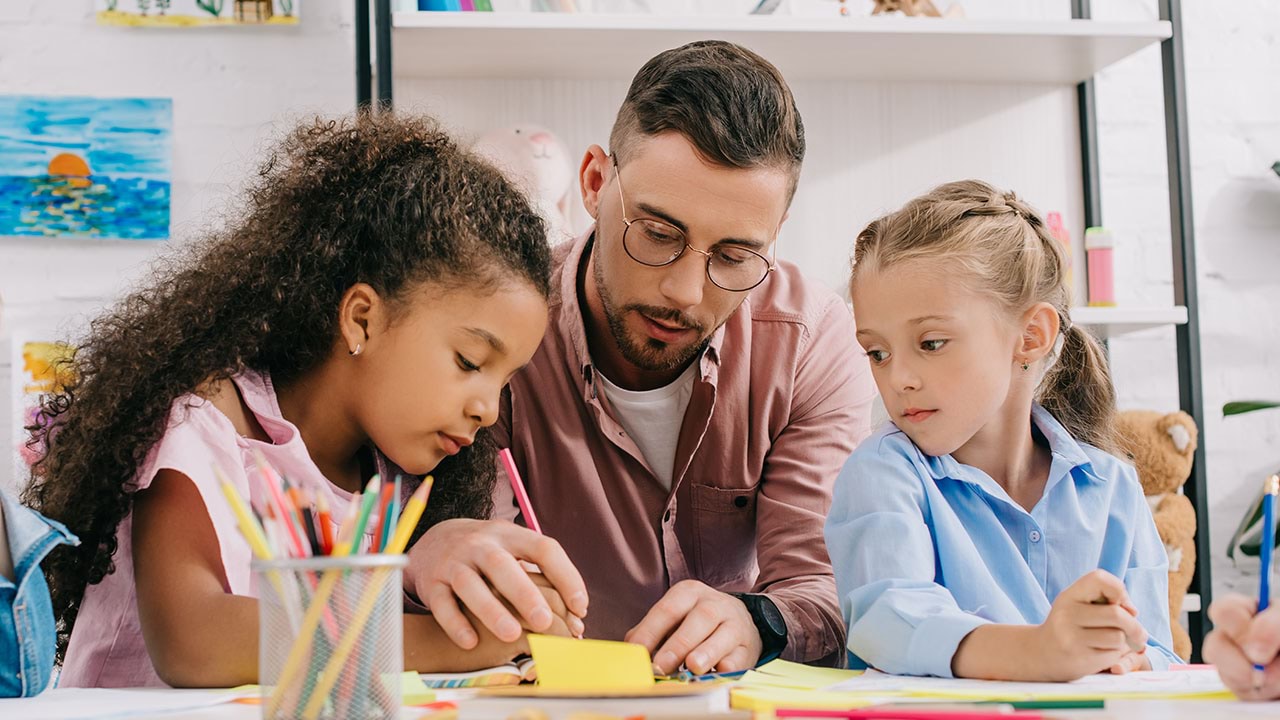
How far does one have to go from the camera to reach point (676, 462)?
1.50m

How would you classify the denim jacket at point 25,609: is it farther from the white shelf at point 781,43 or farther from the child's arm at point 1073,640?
the white shelf at point 781,43

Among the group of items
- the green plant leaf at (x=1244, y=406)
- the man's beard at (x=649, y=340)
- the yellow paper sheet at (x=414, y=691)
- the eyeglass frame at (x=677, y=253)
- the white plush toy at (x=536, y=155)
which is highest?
the white plush toy at (x=536, y=155)

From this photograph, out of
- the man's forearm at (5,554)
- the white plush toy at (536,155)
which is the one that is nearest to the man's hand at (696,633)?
the man's forearm at (5,554)

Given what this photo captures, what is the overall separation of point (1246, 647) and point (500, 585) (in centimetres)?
52

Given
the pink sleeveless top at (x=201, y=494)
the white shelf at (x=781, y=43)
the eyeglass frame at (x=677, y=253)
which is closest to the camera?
the pink sleeveless top at (x=201, y=494)

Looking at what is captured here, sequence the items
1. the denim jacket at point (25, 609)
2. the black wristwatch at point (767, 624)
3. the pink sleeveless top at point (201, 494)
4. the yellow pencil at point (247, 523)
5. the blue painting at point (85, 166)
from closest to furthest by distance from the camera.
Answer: the yellow pencil at point (247, 523) < the denim jacket at point (25, 609) < the pink sleeveless top at point (201, 494) < the black wristwatch at point (767, 624) < the blue painting at point (85, 166)

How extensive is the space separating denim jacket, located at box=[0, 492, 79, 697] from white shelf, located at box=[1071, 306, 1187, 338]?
5.58 feet

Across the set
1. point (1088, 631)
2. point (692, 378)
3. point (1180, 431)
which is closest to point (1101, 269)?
point (1180, 431)

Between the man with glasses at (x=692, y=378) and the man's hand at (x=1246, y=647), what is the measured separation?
0.48m

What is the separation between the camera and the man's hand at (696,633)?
39.6 inches

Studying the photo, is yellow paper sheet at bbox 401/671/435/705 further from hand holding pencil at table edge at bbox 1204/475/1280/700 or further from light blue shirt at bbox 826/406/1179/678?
hand holding pencil at table edge at bbox 1204/475/1280/700

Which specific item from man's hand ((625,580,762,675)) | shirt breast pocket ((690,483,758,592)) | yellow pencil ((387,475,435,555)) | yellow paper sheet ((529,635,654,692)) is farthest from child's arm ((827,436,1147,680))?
yellow pencil ((387,475,435,555))

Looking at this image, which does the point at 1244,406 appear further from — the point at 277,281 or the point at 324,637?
the point at 324,637

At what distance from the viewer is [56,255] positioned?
2.27m
